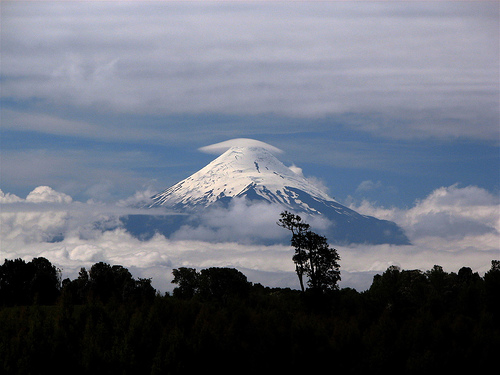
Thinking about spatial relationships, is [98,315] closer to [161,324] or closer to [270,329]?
[161,324]

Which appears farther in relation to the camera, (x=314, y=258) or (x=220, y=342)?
(x=314, y=258)

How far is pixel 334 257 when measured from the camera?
3907 inches

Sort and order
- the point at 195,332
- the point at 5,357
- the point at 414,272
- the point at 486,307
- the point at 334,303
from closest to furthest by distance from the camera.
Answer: the point at 5,357
the point at 195,332
the point at 486,307
the point at 334,303
the point at 414,272

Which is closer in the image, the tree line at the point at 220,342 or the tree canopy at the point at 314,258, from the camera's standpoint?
the tree line at the point at 220,342

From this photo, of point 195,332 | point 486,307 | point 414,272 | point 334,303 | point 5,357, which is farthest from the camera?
point 414,272

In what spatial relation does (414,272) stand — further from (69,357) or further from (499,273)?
(69,357)

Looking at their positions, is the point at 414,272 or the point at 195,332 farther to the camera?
the point at 414,272

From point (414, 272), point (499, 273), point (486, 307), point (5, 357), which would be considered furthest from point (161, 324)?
point (414, 272)

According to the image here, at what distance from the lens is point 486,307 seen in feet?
287

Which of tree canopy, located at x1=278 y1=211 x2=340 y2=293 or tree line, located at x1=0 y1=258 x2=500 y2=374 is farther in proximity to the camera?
tree canopy, located at x1=278 y1=211 x2=340 y2=293

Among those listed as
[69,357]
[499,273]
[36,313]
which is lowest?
[69,357]

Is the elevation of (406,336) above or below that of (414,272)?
below

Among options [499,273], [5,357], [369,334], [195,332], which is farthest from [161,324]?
[499,273]

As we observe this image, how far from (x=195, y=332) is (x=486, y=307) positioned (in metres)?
49.2
